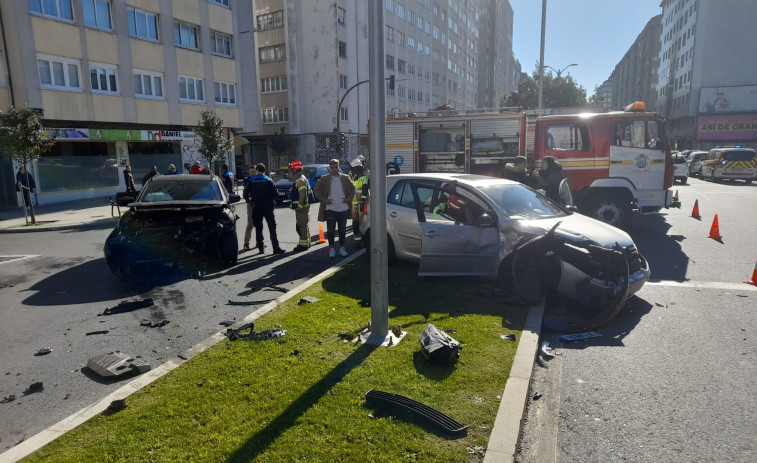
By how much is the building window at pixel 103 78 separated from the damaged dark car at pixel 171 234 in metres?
17.4

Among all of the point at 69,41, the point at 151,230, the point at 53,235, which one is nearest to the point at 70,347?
the point at 151,230

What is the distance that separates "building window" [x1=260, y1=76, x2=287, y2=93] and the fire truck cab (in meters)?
34.9

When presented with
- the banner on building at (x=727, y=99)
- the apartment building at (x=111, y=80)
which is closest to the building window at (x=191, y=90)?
the apartment building at (x=111, y=80)

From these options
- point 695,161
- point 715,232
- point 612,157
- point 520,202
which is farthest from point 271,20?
point 520,202

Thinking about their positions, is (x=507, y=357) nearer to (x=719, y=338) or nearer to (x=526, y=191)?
(x=719, y=338)

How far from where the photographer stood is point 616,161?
35.4 feet

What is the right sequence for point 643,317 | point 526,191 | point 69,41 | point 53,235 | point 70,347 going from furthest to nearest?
point 69,41 < point 53,235 < point 526,191 < point 643,317 < point 70,347

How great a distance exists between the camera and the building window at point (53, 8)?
2027cm

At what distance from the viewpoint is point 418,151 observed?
1396 centimetres

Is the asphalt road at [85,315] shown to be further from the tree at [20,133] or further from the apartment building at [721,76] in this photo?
the apartment building at [721,76]

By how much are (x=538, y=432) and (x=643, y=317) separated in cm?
307

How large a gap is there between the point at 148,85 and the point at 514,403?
87.0ft

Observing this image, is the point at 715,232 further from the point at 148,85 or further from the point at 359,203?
the point at 148,85

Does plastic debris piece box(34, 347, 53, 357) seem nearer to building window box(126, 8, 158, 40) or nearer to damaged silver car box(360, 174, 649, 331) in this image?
damaged silver car box(360, 174, 649, 331)
